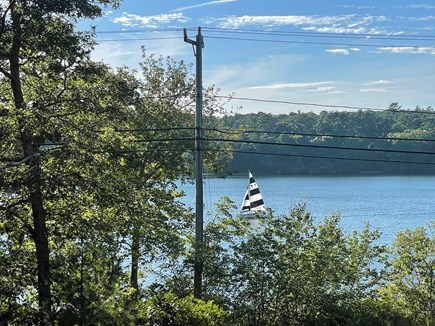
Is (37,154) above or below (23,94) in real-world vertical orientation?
below

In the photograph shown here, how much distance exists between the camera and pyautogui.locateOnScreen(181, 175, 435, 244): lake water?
32.4 meters

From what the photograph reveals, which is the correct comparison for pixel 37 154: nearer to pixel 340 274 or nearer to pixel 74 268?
pixel 74 268

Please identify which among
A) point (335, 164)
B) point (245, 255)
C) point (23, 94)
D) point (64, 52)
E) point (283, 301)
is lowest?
point (335, 164)

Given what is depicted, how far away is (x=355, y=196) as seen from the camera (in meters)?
45.0

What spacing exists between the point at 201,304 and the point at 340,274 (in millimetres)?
3327

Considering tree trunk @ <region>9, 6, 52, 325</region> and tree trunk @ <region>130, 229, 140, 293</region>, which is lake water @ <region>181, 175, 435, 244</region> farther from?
tree trunk @ <region>9, 6, 52, 325</region>

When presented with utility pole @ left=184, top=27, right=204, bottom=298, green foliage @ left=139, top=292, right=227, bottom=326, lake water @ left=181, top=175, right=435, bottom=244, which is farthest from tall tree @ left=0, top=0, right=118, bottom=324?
lake water @ left=181, top=175, right=435, bottom=244

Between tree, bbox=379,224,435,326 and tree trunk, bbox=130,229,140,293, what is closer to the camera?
tree, bbox=379,224,435,326

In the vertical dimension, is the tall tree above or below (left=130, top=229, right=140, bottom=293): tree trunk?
above

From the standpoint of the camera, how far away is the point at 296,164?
5778 cm

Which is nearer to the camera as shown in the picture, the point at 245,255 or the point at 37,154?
the point at 37,154

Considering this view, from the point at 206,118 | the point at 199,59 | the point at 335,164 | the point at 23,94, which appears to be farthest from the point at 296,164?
the point at 23,94

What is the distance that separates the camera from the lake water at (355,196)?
106 feet

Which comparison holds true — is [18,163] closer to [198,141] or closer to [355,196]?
[198,141]
